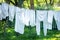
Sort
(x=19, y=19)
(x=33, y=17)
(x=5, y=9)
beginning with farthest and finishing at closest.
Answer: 1. (x=5, y=9)
2. (x=19, y=19)
3. (x=33, y=17)

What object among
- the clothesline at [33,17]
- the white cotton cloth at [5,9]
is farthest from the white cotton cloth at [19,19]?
the white cotton cloth at [5,9]

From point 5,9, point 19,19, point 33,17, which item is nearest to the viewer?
point 33,17

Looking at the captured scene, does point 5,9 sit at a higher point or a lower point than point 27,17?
higher

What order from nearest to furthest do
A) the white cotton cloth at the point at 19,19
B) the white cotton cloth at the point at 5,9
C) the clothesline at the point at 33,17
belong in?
1. the clothesline at the point at 33,17
2. the white cotton cloth at the point at 19,19
3. the white cotton cloth at the point at 5,9

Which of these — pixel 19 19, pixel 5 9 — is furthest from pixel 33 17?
pixel 5 9

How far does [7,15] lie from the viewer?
6387 mm

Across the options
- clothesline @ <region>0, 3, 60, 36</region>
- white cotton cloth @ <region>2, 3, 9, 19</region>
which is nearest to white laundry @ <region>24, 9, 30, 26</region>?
clothesline @ <region>0, 3, 60, 36</region>

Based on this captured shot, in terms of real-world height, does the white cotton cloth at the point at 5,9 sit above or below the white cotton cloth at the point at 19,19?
above

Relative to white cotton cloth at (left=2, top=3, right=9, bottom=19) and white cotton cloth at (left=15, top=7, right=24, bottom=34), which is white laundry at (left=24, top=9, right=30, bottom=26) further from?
white cotton cloth at (left=2, top=3, right=9, bottom=19)

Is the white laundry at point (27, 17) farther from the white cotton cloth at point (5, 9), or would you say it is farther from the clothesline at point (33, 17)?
the white cotton cloth at point (5, 9)

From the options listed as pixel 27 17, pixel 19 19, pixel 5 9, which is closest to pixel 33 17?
pixel 27 17

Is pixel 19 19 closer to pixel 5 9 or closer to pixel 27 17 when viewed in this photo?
pixel 27 17

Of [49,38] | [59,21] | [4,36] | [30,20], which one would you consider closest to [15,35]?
[4,36]

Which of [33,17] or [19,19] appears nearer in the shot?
[33,17]
